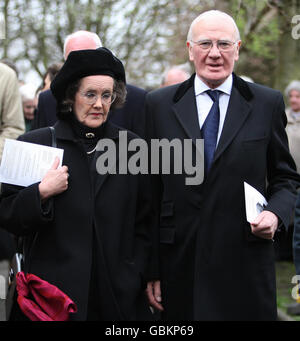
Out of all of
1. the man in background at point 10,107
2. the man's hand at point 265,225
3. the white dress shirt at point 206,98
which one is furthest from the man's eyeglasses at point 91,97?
the man in background at point 10,107

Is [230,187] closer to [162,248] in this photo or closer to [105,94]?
[162,248]

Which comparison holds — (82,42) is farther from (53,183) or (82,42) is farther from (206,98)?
(53,183)

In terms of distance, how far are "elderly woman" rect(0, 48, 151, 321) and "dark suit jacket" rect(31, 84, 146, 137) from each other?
1132 mm

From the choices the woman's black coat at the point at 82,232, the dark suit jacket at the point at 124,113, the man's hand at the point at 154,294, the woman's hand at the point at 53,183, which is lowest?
the man's hand at the point at 154,294

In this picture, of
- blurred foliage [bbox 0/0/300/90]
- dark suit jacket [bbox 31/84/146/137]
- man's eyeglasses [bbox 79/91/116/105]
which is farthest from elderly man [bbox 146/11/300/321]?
blurred foliage [bbox 0/0/300/90]

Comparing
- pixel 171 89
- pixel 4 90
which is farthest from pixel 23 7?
pixel 171 89

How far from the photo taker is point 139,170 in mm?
4109

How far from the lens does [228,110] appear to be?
407cm

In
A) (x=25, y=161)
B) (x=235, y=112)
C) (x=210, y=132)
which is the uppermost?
(x=235, y=112)

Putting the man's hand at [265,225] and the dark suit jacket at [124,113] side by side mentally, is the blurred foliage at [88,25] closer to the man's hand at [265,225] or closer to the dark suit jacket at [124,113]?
the dark suit jacket at [124,113]

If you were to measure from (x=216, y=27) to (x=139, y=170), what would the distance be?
0.89 metres

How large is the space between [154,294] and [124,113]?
160 centimetres

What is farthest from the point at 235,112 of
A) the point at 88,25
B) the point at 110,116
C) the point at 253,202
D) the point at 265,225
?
the point at 88,25

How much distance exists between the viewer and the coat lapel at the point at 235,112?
13.0 ft
